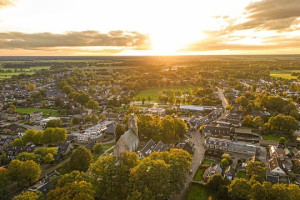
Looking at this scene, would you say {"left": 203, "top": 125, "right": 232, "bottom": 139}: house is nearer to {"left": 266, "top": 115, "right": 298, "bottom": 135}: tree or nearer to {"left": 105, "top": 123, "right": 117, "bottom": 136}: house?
{"left": 266, "top": 115, "right": 298, "bottom": 135}: tree

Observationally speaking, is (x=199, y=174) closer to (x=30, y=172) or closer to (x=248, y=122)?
(x=30, y=172)

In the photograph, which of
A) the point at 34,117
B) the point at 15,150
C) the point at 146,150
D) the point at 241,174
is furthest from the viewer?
the point at 34,117

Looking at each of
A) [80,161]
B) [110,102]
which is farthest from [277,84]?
[80,161]

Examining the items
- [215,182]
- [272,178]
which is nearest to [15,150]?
[215,182]

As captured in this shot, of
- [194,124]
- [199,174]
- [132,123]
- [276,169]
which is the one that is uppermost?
[132,123]

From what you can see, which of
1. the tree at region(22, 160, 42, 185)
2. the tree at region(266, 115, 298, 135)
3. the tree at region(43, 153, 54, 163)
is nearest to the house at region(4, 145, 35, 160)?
the tree at region(43, 153, 54, 163)

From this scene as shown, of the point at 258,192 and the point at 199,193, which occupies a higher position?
the point at 258,192
